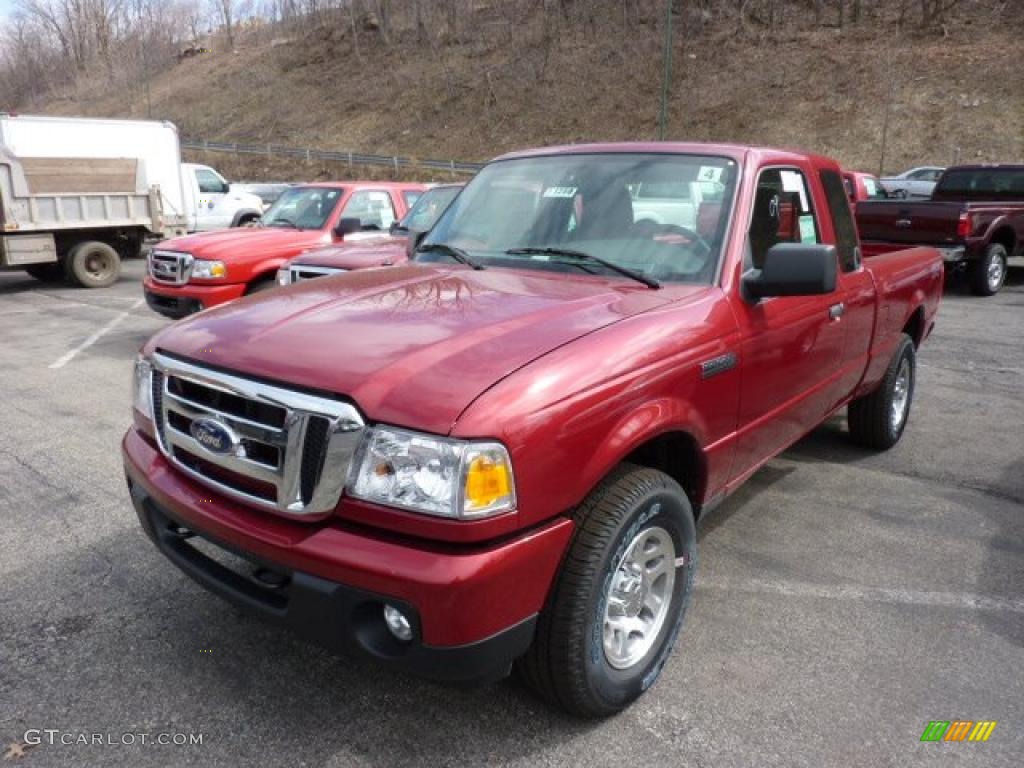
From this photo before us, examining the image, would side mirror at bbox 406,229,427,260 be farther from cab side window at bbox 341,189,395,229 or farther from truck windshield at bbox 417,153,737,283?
cab side window at bbox 341,189,395,229

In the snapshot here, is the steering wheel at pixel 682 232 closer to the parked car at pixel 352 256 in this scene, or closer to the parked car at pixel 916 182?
the parked car at pixel 352 256

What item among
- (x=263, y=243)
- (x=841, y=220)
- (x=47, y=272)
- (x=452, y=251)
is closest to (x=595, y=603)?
(x=452, y=251)

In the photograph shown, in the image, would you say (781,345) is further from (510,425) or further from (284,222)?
(284,222)

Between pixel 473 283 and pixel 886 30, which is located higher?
pixel 886 30

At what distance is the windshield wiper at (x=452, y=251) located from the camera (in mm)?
3657

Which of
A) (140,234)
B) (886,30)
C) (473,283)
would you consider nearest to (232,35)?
(886,30)

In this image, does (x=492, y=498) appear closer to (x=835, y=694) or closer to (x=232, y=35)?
(x=835, y=694)

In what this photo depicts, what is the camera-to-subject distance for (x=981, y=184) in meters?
14.0

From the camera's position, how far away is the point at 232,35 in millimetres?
80625

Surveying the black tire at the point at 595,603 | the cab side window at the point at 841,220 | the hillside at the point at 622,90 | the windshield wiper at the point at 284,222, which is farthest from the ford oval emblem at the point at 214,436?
the hillside at the point at 622,90

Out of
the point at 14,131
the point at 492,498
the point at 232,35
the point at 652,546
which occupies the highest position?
the point at 232,35

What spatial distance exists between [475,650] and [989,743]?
5.72 feet

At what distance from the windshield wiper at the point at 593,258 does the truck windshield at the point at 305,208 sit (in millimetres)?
5869

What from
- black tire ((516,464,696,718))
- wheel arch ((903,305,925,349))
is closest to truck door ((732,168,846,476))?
black tire ((516,464,696,718))
